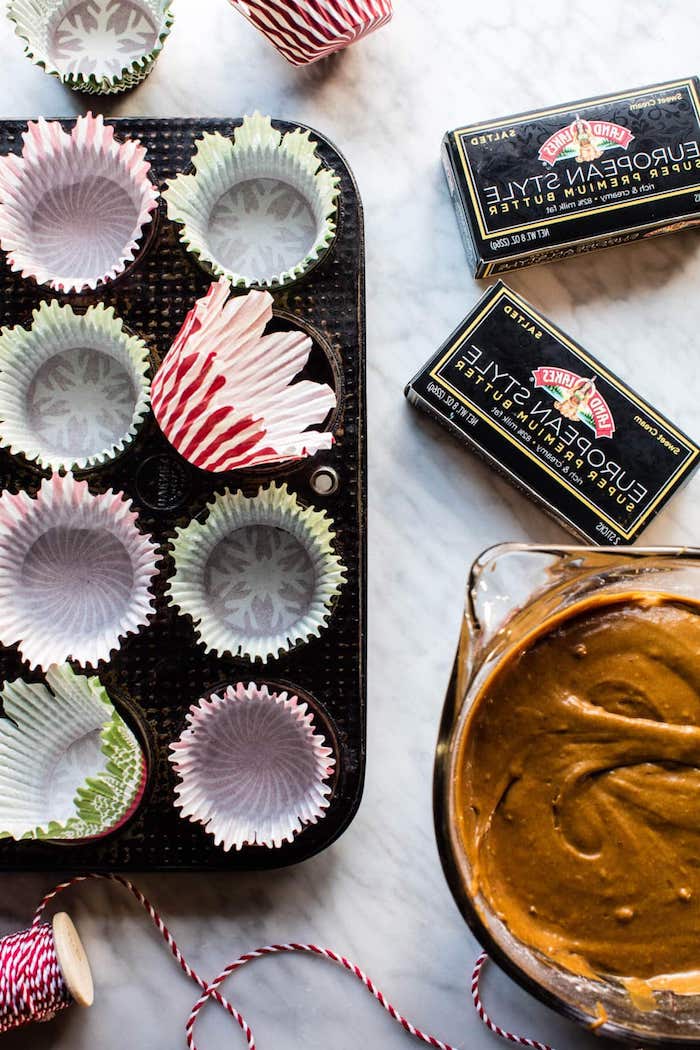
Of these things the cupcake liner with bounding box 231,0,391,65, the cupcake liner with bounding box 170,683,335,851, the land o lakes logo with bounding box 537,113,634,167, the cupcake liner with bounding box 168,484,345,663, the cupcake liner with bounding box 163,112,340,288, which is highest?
the land o lakes logo with bounding box 537,113,634,167

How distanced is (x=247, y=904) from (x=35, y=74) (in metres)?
1.07

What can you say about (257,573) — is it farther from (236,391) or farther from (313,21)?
(313,21)

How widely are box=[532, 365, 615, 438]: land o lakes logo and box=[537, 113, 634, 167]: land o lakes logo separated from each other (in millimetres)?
255

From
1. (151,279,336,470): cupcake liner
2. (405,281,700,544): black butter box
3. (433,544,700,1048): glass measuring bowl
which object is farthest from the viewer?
(405,281,700,544): black butter box

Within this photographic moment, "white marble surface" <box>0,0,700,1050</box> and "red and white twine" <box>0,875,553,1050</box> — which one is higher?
"white marble surface" <box>0,0,700,1050</box>

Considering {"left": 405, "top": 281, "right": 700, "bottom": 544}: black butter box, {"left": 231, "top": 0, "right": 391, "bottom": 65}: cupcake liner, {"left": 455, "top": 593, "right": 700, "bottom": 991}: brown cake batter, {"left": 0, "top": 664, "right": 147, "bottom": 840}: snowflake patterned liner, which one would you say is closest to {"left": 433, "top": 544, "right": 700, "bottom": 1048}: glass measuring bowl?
{"left": 455, "top": 593, "right": 700, "bottom": 991}: brown cake batter

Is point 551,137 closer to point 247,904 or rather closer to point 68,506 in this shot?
point 68,506

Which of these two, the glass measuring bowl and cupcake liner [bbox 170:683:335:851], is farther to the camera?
cupcake liner [bbox 170:683:335:851]

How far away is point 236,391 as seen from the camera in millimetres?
1127

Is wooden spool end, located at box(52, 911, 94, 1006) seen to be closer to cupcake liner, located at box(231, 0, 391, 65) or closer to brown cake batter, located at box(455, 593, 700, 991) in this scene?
brown cake batter, located at box(455, 593, 700, 991)

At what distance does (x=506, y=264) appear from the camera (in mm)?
1283

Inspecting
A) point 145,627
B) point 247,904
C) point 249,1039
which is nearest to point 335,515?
point 145,627

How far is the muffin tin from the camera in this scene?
1.21m

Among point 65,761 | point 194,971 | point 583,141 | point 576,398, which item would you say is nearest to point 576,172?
point 583,141
